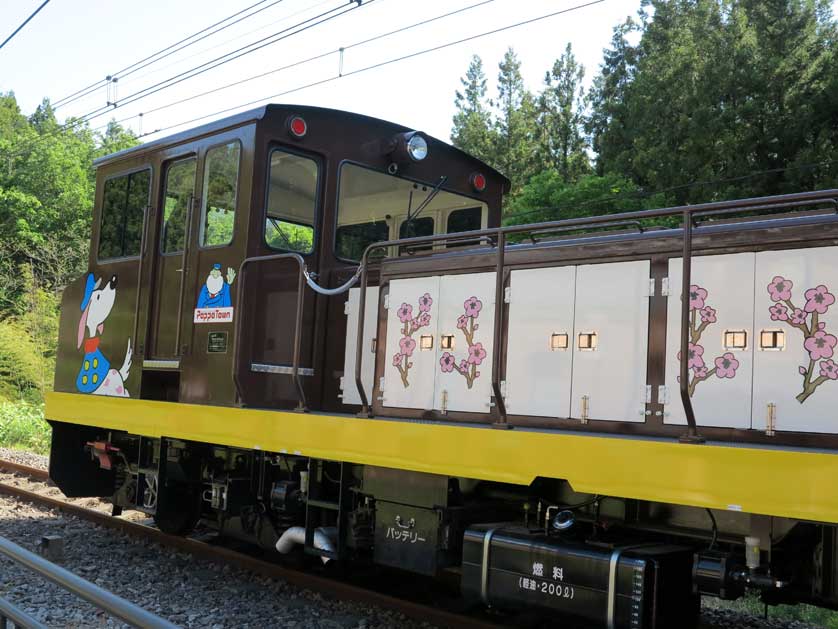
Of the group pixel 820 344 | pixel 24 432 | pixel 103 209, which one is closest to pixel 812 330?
pixel 820 344

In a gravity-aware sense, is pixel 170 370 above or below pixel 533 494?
above

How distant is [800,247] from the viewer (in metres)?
3.77

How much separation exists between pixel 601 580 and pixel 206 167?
4.26 m

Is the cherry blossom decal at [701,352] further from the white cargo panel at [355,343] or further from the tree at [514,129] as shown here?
the tree at [514,129]

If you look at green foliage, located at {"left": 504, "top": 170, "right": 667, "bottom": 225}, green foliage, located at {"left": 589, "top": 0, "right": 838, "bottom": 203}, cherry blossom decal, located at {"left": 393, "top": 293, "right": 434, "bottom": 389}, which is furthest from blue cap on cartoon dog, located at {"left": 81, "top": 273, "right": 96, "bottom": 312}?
green foliage, located at {"left": 589, "top": 0, "right": 838, "bottom": 203}

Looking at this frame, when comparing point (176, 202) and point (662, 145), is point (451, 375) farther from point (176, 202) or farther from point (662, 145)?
point (662, 145)

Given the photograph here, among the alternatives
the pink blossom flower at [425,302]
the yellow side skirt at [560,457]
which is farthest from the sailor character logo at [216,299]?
the pink blossom flower at [425,302]

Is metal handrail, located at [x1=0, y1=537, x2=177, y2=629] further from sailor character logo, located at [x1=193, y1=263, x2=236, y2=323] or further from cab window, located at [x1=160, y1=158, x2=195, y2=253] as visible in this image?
cab window, located at [x1=160, y1=158, x2=195, y2=253]

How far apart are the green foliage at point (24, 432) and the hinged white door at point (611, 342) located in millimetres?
12810

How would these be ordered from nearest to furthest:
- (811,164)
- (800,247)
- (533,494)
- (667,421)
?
1. (800,247)
2. (667,421)
3. (533,494)
4. (811,164)

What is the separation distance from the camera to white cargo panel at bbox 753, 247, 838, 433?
11.9 ft

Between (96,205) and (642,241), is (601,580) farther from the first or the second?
(96,205)

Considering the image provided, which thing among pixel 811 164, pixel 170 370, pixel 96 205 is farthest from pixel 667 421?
pixel 811 164

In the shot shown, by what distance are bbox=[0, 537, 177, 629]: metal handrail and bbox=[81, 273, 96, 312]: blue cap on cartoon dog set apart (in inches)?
182
